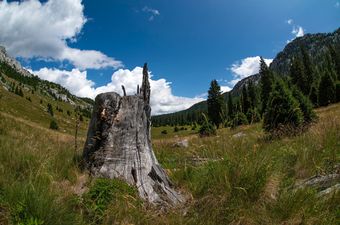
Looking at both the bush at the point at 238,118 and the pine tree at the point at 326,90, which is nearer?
the bush at the point at 238,118

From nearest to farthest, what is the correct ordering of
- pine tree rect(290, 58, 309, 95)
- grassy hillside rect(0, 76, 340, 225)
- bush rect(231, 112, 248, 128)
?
grassy hillside rect(0, 76, 340, 225)
bush rect(231, 112, 248, 128)
pine tree rect(290, 58, 309, 95)

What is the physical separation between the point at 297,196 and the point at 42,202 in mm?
2939

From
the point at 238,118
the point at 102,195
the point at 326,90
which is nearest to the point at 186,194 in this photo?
the point at 102,195

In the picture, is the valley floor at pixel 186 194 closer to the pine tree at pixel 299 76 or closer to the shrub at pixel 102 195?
the shrub at pixel 102 195

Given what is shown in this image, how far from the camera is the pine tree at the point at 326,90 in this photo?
224 feet

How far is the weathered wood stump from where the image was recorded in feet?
16.4

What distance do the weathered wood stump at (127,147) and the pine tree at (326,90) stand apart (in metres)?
70.6

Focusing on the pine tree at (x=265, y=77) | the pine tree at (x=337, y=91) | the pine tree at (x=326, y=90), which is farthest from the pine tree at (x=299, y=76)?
the pine tree at (x=337, y=91)

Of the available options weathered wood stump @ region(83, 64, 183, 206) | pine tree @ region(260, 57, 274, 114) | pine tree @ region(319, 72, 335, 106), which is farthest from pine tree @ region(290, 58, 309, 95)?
weathered wood stump @ region(83, 64, 183, 206)

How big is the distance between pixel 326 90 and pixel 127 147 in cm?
7266

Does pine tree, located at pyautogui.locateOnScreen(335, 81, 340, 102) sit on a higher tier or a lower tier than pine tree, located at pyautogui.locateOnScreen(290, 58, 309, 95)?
lower

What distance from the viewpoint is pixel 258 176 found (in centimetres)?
440

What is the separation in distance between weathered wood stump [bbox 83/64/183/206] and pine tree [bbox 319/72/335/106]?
232ft

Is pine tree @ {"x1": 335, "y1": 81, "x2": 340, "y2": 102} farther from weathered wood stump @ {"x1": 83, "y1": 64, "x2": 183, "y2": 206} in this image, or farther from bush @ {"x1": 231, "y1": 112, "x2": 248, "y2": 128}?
weathered wood stump @ {"x1": 83, "y1": 64, "x2": 183, "y2": 206}
